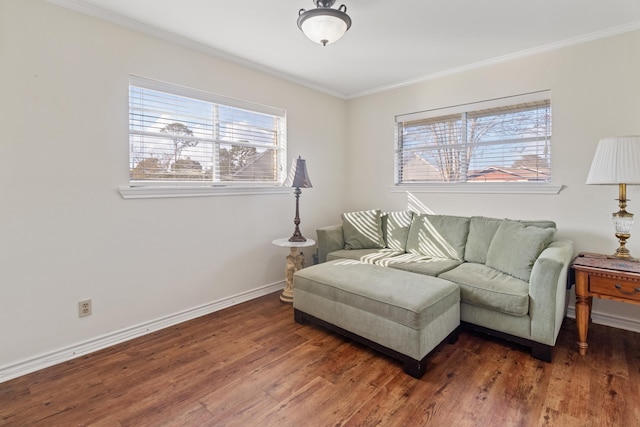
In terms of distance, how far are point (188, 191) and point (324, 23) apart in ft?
5.65

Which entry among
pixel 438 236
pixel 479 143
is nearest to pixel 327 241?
pixel 438 236

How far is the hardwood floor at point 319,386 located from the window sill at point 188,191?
1.12 meters

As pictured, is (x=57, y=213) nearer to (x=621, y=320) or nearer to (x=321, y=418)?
(x=321, y=418)

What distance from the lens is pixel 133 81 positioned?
249 centimetres

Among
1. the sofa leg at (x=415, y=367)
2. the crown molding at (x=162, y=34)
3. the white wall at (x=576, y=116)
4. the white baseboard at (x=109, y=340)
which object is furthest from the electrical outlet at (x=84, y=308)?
the white wall at (x=576, y=116)

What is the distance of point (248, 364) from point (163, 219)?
136 centimetres

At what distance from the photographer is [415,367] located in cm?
196

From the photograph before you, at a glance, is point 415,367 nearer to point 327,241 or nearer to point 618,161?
point 327,241

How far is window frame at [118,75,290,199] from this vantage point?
2.50 meters

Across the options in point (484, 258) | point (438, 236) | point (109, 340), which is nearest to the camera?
point (109, 340)

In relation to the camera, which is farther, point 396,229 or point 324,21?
point 396,229

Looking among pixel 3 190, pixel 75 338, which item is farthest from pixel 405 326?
pixel 3 190

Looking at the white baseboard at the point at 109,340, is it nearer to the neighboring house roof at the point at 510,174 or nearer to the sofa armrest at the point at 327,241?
the sofa armrest at the point at 327,241

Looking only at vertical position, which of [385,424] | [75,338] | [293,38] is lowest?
[385,424]
